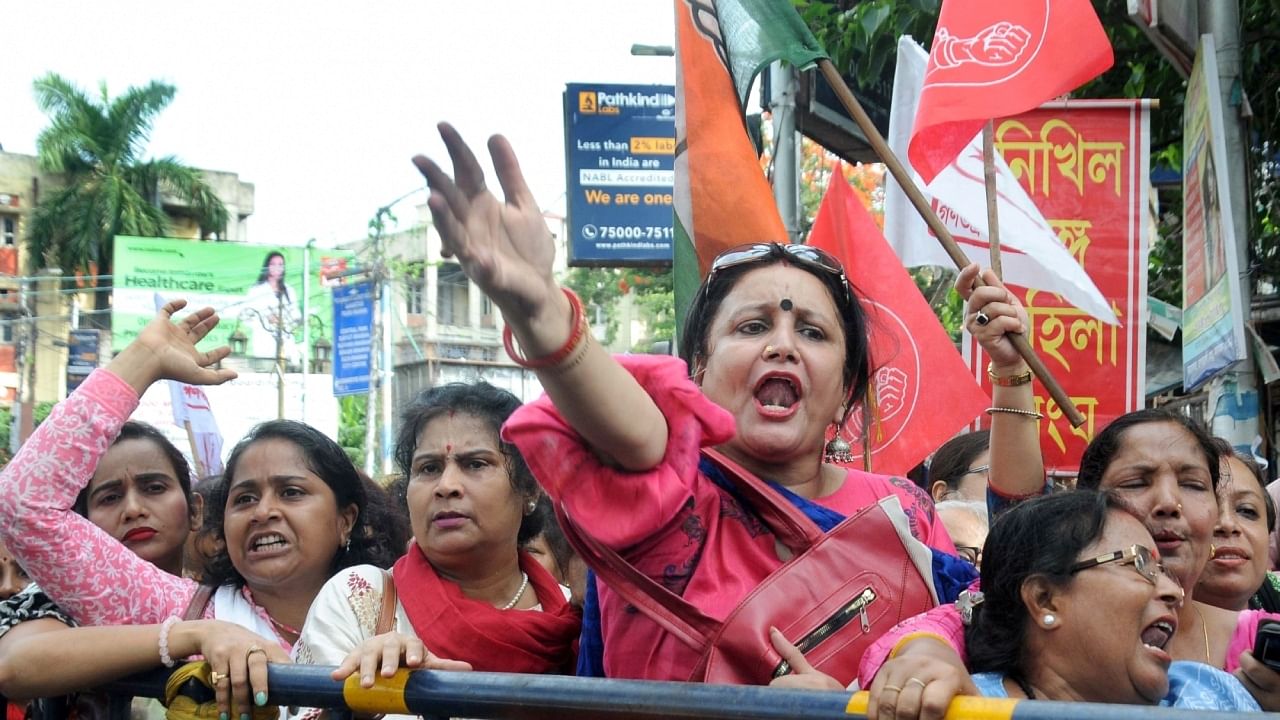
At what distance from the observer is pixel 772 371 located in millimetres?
2295

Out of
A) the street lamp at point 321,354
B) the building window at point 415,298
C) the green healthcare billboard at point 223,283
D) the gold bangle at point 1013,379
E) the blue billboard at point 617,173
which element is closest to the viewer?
the gold bangle at point 1013,379

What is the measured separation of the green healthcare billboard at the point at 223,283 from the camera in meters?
35.2

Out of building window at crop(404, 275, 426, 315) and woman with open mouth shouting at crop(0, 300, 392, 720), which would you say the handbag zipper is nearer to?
woman with open mouth shouting at crop(0, 300, 392, 720)

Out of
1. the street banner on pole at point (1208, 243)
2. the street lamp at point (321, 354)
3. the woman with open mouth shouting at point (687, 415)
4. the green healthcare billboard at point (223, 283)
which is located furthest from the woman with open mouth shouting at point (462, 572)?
the street lamp at point (321, 354)

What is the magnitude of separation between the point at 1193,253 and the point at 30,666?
5.57 metres

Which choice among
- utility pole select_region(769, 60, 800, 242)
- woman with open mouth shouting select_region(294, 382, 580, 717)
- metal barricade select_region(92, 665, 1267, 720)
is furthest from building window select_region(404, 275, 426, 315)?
metal barricade select_region(92, 665, 1267, 720)

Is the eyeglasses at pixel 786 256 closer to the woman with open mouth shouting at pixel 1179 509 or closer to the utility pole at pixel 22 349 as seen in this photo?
the woman with open mouth shouting at pixel 1179 509

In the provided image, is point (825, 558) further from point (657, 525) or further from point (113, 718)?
point (113, 718)

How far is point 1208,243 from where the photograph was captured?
623 cm

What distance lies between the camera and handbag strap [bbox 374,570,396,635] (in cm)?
285

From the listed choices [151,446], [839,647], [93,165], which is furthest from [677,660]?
[93,165]

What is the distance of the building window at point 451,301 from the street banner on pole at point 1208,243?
4461 cm

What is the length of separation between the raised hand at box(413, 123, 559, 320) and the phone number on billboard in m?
11.4

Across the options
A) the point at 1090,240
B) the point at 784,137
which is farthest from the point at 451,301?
the point at 1090,240
